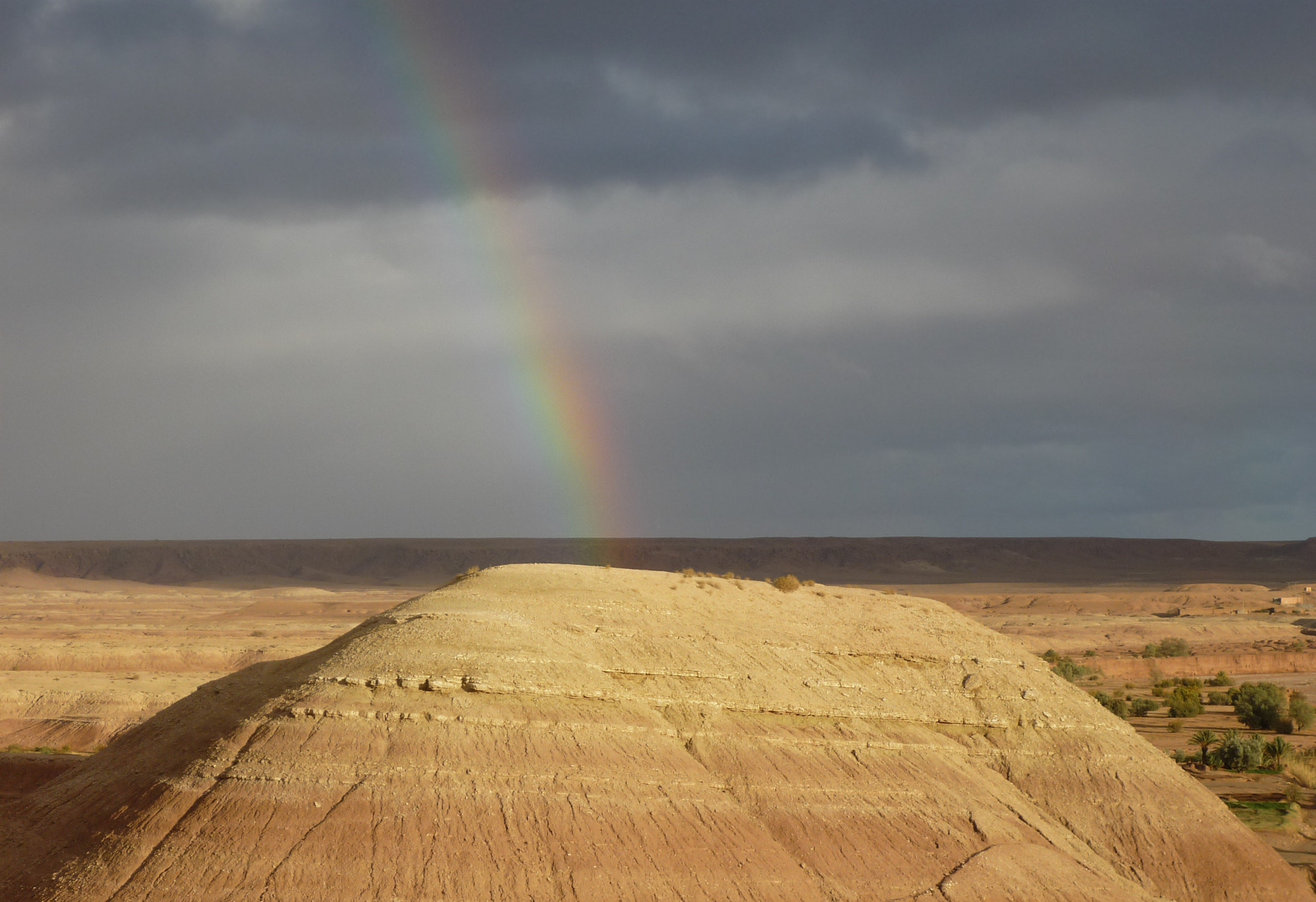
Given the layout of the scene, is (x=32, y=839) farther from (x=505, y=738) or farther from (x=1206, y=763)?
(x=1206, y=763)

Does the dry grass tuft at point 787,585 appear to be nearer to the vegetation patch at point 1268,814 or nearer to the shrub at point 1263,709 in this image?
the vegetation patch at point 1268,814

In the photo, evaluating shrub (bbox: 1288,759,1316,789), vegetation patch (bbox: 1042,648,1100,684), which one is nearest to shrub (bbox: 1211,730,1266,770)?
shrub (bbox: 1288,759,1316,789)

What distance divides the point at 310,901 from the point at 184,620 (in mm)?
73599

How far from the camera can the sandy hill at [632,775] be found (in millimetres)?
17219

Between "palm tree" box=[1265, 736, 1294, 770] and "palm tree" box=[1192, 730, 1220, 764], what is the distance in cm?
186

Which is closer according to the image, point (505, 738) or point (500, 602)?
point (505, 738)

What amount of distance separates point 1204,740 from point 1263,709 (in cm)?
943

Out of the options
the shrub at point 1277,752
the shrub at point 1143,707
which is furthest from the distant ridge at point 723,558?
the shrub at point 1277,752

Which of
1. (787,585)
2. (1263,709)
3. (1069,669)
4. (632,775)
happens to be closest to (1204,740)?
(1263,709)

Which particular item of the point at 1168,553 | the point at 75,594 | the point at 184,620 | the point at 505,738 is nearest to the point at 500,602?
the point at 505,738

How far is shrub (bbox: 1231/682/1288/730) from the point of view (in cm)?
4562

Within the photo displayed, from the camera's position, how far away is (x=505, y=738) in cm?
1892

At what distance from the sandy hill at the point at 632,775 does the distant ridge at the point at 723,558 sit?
417 ft

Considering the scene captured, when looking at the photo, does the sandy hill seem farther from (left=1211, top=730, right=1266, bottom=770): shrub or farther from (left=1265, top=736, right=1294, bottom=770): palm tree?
(left=1265, top=736, right=1294, bottom=770): palm tree
